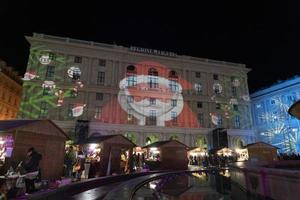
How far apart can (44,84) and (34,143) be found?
2570 cm

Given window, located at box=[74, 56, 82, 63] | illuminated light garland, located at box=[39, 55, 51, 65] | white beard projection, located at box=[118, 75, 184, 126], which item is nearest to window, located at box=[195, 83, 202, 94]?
white beard projection, located at box=[118, 75, 184, 126]

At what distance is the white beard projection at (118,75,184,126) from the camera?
38.3 metres

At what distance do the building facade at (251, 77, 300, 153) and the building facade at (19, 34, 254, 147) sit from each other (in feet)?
30.7

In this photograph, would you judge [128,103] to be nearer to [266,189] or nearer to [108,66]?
[108,66]

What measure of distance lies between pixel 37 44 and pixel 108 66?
11.8 m

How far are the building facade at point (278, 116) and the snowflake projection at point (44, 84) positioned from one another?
42.1 m

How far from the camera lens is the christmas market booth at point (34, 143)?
11.0 metres

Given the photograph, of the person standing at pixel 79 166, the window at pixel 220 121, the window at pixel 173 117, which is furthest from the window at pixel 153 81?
the person standing at pixel 79 166

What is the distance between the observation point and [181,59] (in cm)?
4362

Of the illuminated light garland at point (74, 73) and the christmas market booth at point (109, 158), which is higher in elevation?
the illuminated light garland at point (74, 73)

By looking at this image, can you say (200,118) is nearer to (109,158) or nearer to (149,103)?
(149,103)

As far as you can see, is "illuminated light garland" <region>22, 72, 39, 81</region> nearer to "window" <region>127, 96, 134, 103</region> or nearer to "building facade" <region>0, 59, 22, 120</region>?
"building facade" <region>0, 59, 22, 120</region>

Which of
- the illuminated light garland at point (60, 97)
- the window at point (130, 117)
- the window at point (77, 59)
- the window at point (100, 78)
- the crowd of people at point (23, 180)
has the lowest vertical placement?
the crowd of people at point (23, 180)

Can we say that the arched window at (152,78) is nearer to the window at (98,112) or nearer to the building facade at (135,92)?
the building facade at (135,92)
